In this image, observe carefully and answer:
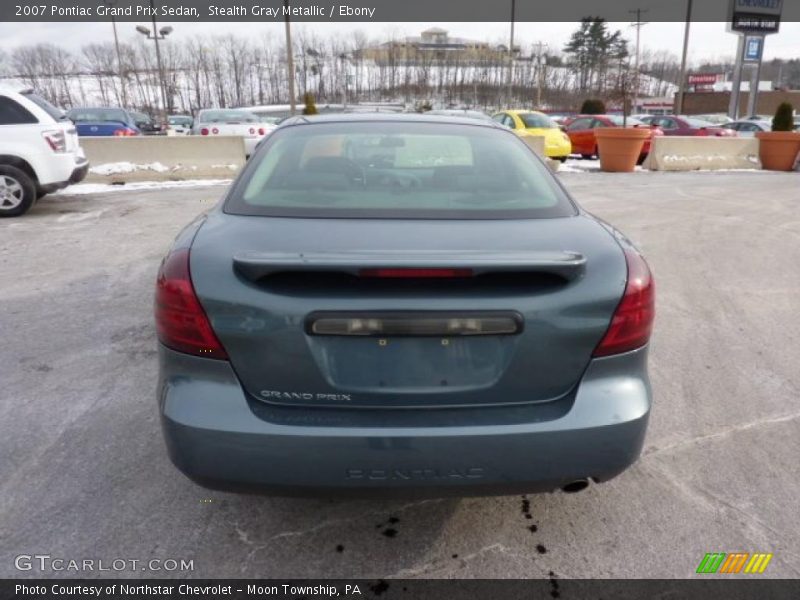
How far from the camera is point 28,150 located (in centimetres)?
869

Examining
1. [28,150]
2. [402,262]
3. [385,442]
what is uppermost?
[402,262]

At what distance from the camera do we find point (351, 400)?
1.87 m

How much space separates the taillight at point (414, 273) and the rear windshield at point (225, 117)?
16.1m

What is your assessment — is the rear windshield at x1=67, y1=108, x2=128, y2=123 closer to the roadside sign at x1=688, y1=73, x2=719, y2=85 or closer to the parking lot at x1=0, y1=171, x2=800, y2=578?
the parking lot at x1=0, y1=171, x2=800, y2=578

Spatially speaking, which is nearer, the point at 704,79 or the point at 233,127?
the point at 233,127

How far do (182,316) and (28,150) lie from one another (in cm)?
859

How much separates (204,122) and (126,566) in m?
16.1

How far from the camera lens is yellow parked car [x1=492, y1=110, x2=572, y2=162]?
16.4 meters

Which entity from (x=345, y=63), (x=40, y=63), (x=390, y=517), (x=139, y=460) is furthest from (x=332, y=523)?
(x=40, y=63)

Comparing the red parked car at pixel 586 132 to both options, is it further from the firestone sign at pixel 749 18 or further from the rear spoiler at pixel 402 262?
the rear spoiler at pixel 402 262

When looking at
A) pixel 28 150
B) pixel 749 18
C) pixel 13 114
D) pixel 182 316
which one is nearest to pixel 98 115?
pixel 13 114

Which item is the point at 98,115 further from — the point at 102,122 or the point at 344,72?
A: the point at 344,72

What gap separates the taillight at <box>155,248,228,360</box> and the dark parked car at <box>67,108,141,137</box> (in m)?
17.2

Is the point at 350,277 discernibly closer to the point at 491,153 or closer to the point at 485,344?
the point at 485,344
